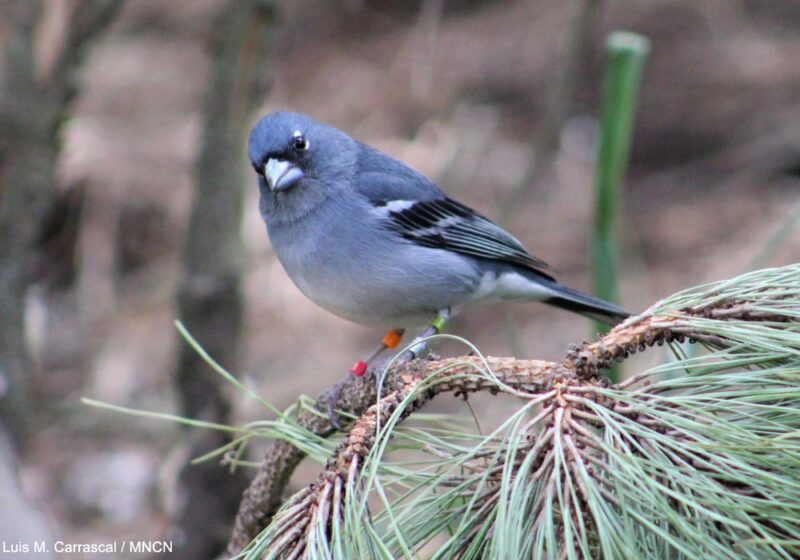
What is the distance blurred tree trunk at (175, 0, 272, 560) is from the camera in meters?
3.70

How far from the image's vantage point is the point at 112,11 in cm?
365

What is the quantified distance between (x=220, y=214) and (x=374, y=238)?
90cm

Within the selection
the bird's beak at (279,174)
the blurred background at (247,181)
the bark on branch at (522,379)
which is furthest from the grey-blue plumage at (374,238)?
the bark on branch at (522,379)

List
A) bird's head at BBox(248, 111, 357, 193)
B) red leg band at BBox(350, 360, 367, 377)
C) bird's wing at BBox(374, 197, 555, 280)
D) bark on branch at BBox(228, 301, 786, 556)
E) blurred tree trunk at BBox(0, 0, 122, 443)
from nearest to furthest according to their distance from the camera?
bark on branch at BBox(228, 301, 786, 556) → red leg band at BBox(350, 360, 367, 377) → bird's head at BBox(248, 111, 357, 193) → bird's wing at BBox(374, 197, 555, 280) → blurred tree trunk at BBox(0, 0, 122, 443)

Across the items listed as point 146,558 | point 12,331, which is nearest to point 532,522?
point 12,331

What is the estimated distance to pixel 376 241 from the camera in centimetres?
324

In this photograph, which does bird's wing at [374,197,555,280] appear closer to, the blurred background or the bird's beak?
the bird's beak

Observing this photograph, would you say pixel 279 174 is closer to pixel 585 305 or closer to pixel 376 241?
pixel 376 241

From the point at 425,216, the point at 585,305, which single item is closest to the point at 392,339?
the point at 425,216

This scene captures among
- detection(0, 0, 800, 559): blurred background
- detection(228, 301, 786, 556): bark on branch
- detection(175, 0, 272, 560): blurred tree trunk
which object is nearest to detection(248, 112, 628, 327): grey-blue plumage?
detection(175, 0, 272, 560): blurred tree trunk

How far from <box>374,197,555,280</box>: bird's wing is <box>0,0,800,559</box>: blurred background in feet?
2.65

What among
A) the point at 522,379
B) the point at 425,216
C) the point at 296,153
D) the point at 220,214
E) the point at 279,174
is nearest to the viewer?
the point at 522,379

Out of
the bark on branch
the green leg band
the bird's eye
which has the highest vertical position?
the bird's eye

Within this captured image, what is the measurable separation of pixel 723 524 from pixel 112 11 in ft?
10.2
